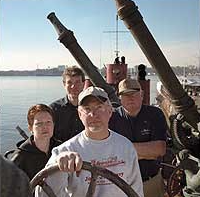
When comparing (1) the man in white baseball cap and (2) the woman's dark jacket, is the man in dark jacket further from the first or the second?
(1) the man in white baseball cap

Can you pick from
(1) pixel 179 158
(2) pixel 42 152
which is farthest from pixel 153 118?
(1) pixel 179 158

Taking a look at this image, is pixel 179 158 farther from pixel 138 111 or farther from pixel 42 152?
pixel 42 152

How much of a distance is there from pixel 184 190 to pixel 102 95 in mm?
2685

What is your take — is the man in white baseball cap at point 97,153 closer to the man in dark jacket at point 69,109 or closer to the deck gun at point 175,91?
the man in dark jacket at point 69,109

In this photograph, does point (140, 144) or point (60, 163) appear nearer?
point (60, 163)

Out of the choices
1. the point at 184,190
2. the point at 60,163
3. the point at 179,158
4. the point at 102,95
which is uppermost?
the point at 102,95

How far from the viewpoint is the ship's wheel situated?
5.82 ft

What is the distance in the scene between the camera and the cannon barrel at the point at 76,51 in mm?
6516

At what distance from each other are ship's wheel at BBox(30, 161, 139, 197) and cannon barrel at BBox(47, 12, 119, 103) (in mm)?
4444

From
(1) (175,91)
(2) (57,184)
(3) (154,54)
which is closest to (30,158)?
(2) (57,184)

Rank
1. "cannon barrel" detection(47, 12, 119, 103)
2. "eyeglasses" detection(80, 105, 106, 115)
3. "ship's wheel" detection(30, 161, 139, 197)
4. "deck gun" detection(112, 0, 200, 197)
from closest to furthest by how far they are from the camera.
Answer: "ship's wheel" detection(30, 161, 139, 197) < "eyeglasses" detection(80, 105, 106, 115) < "deck gun" detection(112, 0, 200, 197) < "cannon barrel" detection(47, 12, 119, 103)

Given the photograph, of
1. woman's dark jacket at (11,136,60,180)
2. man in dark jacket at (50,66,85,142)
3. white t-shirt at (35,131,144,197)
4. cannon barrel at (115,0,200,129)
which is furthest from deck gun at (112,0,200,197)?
white t-shirt at (35,131,144,197)

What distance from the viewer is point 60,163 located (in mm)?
1771

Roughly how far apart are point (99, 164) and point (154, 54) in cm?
284
